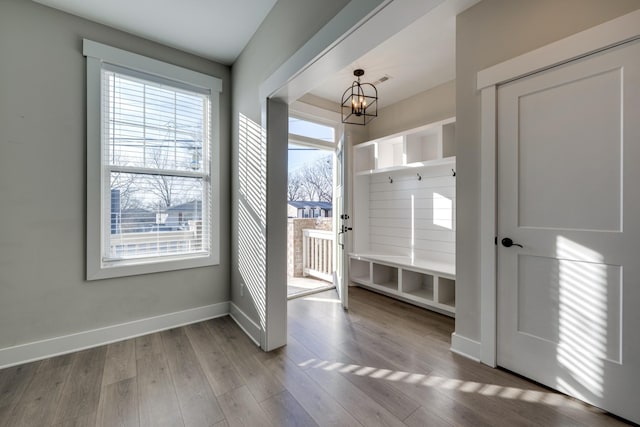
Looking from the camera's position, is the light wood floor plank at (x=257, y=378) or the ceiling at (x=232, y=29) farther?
the ceiling at (x=232, y=29)

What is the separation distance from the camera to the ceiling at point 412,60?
2281 mm

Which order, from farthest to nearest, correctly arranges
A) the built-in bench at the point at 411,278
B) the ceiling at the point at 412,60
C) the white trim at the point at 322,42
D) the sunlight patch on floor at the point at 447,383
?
the built-in bench at the point at 411,278, the ceiling at the point at 412,60, the sunlight patch on floor at the point at 447,383, the white trim at the point at 322,42

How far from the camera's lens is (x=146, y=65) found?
2576mm

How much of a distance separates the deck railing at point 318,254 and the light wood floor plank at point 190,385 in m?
2.51

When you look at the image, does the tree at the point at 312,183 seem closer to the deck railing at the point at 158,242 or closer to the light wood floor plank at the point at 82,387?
the deck railing at the point at 158,242

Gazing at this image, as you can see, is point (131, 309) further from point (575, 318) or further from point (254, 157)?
point (575, 318)

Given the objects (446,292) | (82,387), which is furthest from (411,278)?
(82,387)

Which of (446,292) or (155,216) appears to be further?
(446,292)

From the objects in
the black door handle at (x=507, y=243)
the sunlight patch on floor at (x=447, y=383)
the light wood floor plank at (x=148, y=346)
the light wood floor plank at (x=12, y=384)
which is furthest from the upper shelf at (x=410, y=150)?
the light wood floor plank at (x=12, y=384)

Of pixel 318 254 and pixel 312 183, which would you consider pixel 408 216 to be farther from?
pixel 312 183

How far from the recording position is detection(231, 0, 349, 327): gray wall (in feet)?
6.49

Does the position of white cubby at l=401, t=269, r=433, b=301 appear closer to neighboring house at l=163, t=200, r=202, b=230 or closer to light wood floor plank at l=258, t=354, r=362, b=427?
light wood floor plank at l=258, t=354, r=362, b=427

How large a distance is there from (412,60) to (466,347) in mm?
2734

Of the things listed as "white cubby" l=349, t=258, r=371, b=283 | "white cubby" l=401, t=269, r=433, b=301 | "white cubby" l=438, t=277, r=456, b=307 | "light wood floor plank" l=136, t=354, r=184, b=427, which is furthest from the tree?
"light wood floor plank" l=136, t=354, r=184, b=427
